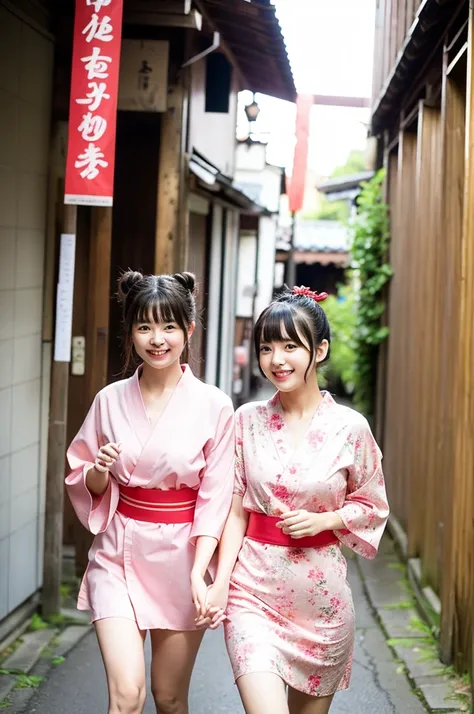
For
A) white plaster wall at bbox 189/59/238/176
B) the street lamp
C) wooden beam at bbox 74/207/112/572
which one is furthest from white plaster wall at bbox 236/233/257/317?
wooden beam at bbox 74/207/112/572

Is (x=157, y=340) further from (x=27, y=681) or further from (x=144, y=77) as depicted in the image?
(x=144, y=77)

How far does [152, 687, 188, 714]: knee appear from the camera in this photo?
163 inches

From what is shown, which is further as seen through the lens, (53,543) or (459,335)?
(53,543)

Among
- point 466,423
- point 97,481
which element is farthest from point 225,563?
point 466,423

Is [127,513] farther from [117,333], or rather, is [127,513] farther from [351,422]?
[117,333]

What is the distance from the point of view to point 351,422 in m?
4.15

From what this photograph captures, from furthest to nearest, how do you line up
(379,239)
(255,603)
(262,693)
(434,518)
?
(379,239) < (434,518) < (255,603) < (262,693)

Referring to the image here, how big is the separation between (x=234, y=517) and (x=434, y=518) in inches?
157

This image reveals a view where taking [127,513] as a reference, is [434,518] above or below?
below

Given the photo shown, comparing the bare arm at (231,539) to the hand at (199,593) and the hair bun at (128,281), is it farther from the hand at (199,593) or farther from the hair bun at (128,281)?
the hair bun at (128,281)

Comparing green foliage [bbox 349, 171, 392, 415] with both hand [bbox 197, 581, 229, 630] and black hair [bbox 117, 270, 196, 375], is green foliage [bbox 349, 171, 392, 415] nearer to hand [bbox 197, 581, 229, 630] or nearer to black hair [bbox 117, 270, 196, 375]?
black hair [bbox 117, 270, 196, 375]

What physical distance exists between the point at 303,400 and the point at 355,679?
9.78ft

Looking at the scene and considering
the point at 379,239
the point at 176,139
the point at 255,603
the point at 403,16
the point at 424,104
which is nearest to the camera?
the point at 255,603

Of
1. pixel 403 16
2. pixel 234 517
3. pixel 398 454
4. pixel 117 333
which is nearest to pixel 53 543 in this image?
pixel 117 333
